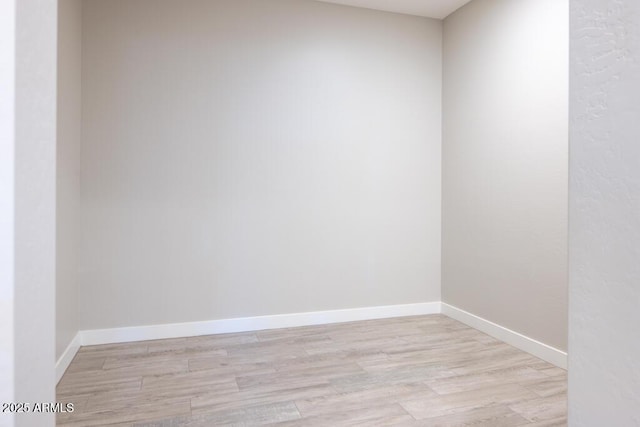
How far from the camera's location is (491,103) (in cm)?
317

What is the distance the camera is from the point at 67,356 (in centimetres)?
249

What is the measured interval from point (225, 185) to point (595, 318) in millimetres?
2796

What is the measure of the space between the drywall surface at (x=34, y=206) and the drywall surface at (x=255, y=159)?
2.33 metres

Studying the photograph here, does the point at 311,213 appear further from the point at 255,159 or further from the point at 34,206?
the point at 34,206

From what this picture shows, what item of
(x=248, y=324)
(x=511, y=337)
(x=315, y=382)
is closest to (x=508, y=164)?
(x=511, y=337)

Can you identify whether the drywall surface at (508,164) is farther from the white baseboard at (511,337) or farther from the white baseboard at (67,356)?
the white baseboard at (67,356)

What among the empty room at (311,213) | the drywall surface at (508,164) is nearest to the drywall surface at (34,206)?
the empty room at (311,213)

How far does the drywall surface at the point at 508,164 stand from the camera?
2621 mm

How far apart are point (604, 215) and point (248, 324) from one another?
2898 millimetres

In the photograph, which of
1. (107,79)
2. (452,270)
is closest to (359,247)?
(452,270)

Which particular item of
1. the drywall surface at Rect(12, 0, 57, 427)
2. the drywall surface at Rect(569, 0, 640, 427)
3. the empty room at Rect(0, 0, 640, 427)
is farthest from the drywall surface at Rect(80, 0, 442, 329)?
the drywall surface at Rect(569, 0, 640, 427)

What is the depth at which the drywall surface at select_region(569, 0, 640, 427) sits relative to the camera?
2.01ft

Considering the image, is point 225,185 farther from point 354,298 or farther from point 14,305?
point 14,305

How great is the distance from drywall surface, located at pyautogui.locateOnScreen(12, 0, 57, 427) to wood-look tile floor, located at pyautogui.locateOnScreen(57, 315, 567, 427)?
1312 mm
